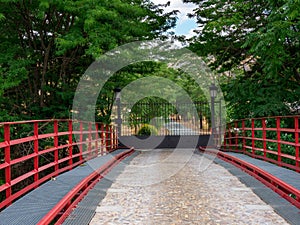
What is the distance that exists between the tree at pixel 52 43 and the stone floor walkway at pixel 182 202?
21.0ft

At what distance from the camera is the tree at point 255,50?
12445 millimetres

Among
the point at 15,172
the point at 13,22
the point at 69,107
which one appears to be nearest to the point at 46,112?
the point at 69,107

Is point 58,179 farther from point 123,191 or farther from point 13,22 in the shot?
point 13,22

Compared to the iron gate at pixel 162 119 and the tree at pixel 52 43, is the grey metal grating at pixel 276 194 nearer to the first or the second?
the tree at pixel 52 43


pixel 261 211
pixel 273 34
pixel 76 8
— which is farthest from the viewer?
pixel 76 8

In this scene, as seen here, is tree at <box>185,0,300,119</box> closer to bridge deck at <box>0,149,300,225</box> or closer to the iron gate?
bridge deck at <box>0,149,300,225</box>

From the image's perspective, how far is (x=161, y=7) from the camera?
2186cm

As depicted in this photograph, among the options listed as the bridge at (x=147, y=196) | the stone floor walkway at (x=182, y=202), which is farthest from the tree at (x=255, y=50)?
the stone floor walkway at (x=182, y=202)

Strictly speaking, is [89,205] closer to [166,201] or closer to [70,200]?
[70,200]

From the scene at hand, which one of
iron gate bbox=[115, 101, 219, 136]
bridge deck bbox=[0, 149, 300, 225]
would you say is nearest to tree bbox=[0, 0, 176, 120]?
bridge deck bbox=[0, 149, 300, 225]

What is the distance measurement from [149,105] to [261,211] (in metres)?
19.3

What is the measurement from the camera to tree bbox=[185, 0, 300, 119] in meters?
12.4

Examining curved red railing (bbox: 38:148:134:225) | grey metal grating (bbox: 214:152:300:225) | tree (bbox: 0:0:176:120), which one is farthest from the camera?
tree (bbox: 0:0:176:120)

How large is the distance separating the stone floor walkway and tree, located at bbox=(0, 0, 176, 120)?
641cm
